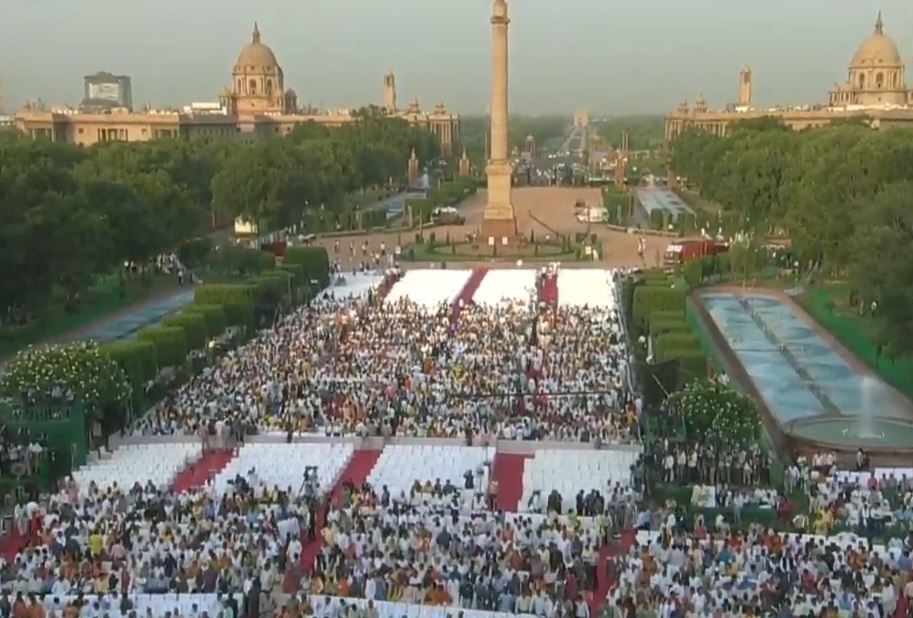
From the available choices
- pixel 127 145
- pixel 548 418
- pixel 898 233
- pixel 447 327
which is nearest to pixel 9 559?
pixel 548 418

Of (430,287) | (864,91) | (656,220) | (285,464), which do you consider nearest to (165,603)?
(285,464)

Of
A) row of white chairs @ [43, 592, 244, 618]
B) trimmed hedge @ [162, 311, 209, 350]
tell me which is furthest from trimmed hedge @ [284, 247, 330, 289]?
row of white chairs @ [43, 592, 244, 618]

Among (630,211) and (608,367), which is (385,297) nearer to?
(608,367)

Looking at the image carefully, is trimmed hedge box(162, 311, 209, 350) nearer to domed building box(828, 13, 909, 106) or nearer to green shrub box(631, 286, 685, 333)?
green shrub box(631, 286, 685, 333)

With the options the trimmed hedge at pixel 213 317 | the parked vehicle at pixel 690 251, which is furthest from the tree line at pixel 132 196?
the parked vehicle at pixel 690 251

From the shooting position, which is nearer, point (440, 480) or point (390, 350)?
point (440, 480)

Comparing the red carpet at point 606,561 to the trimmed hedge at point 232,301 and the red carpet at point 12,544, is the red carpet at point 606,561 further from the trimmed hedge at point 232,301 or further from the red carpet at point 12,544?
the trimmed hedge at point 232,301

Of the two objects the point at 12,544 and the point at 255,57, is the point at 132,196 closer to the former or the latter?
the point at 12,544
